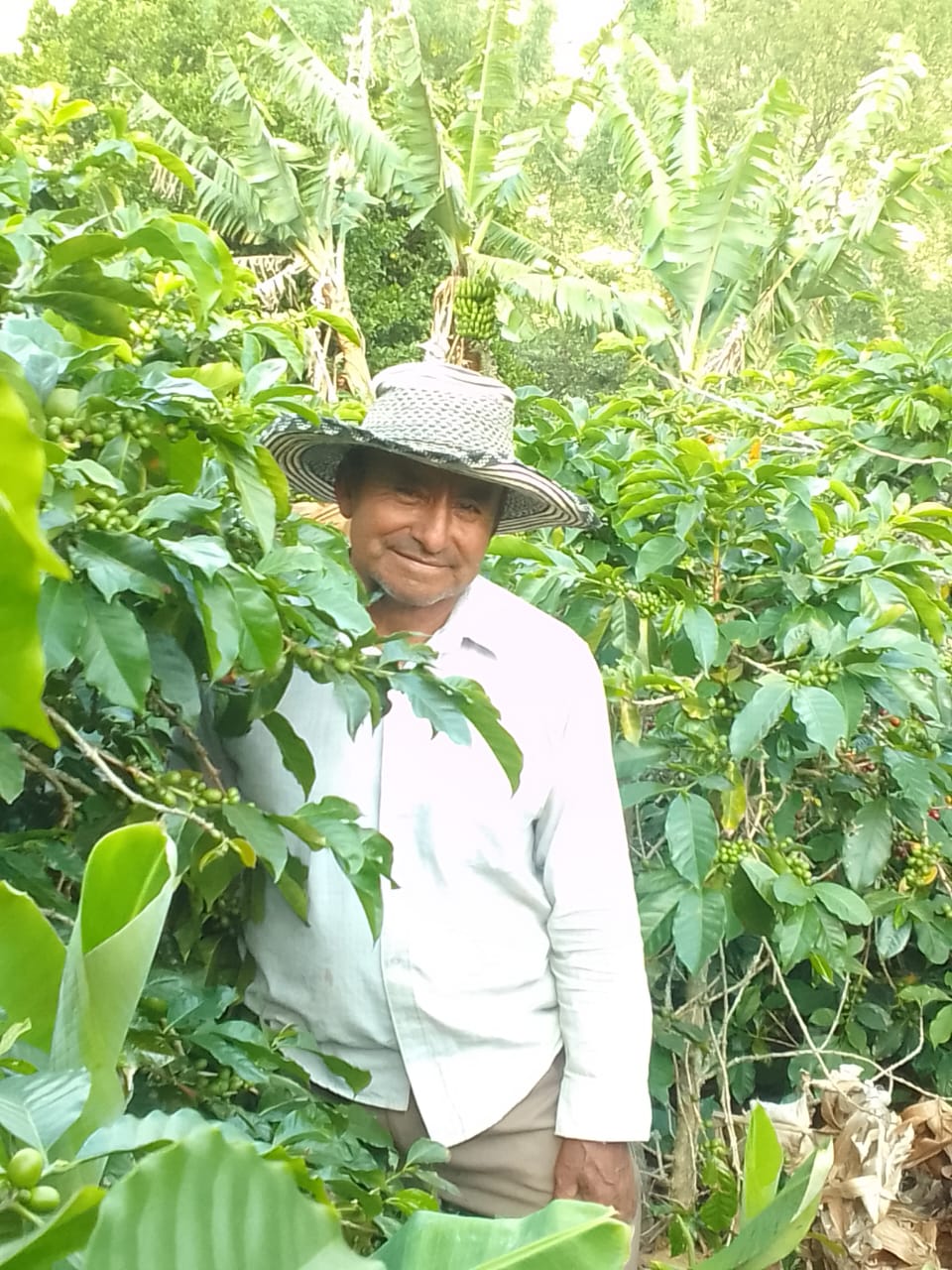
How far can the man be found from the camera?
1.42 metres

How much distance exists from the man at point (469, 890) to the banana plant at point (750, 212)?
7.18 meters

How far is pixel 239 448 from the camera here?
40.1 inches

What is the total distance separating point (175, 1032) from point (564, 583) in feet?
3.57

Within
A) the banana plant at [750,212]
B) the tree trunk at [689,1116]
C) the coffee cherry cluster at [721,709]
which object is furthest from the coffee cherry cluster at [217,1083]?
the banana plant at [750,212]

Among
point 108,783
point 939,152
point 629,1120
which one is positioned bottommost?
point 629,1120

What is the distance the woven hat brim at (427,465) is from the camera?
148 centimetres

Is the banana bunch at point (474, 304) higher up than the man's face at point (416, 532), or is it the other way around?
the man's face at point (416, 532)

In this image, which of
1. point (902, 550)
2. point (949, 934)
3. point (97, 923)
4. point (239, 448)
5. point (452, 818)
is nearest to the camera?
point (97, 923)

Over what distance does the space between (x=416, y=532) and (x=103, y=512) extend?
0.65m

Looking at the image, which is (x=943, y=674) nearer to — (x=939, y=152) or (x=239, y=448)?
(x=239, y=448)

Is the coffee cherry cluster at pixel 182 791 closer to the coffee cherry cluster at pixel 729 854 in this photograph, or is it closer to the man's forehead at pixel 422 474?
the man's forehead at pixel 422 474

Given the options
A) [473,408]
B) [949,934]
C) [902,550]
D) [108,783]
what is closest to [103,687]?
[108,783]

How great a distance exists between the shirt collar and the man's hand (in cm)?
67

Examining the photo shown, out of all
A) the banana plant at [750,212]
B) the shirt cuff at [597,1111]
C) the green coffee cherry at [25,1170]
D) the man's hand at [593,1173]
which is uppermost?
the banana plant at [750,212]
